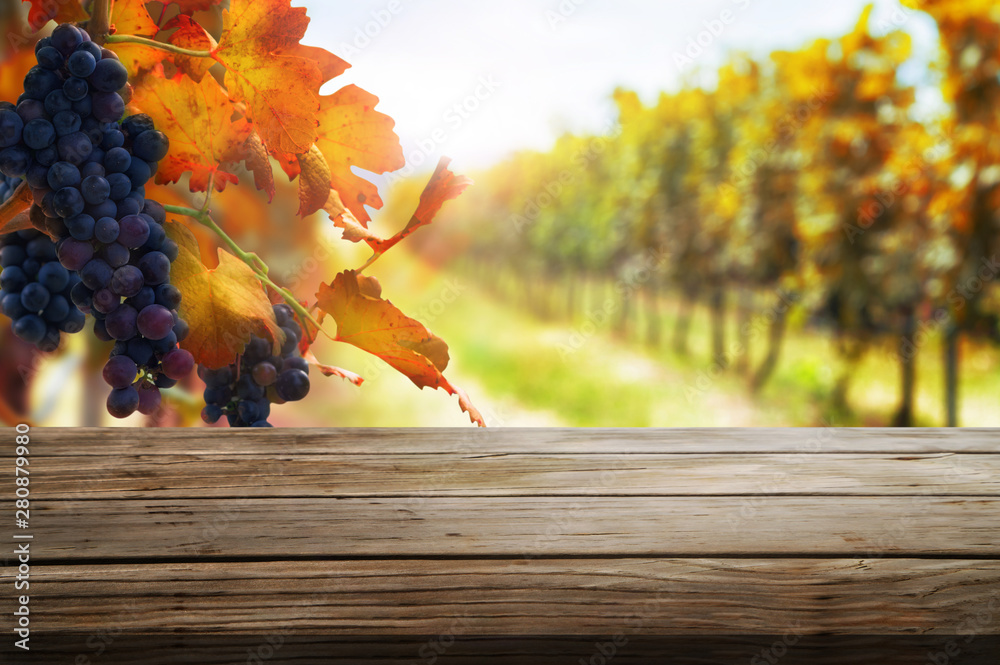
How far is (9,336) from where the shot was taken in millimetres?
1487

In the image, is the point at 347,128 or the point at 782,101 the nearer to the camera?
the point at 347,128

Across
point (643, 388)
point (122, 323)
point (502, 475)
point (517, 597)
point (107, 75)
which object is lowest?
point (517, 597)

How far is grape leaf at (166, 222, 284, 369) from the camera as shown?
718 mm

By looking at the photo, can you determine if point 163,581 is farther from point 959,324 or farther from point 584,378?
point 584,378

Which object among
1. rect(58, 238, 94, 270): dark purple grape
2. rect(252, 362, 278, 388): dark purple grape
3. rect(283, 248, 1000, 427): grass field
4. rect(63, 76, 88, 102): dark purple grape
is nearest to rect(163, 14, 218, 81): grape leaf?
rect(63, 76, 88, 102): dark purple grape

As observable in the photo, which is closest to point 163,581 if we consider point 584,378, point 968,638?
point 968,638

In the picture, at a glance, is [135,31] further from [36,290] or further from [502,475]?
[502,475]

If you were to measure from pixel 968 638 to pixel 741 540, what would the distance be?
0.21m

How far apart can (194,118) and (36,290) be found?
252 millimetres

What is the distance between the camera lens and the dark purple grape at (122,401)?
0.67 m

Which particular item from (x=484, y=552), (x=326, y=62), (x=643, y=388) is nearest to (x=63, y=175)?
(x=326, y=62)

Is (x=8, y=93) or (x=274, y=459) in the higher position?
(x=8, y=93)

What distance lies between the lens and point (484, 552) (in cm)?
72

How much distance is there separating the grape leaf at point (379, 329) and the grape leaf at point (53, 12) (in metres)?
0.34
